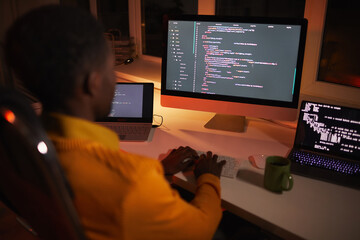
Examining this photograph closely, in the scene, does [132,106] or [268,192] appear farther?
[132,106]

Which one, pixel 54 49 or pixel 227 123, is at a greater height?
pixel 54 49

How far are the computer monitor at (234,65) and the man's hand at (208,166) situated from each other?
1.37 feet

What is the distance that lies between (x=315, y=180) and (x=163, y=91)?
0.82 meters

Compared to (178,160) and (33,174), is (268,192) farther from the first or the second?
(33,174)

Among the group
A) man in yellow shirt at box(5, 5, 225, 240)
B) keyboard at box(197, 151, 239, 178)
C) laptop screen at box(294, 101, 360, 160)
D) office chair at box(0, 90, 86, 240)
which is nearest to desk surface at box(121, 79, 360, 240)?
keyboard at box(197, 151, 239, 178)

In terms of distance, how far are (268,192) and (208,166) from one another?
0.72 ft

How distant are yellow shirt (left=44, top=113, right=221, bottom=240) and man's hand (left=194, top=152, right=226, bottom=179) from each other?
0.40 meters

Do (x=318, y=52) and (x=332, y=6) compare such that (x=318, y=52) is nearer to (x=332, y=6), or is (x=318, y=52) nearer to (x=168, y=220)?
(x=332, y=6)

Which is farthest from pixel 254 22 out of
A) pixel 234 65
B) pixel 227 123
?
pixel 227 123

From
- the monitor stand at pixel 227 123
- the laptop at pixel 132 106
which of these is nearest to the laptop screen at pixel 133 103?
the laptop at pixel 132 106

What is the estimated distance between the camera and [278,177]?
1.10m

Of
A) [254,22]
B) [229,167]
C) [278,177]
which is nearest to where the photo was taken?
[278,177]

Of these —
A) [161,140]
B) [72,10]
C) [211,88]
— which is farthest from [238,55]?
[72,10]

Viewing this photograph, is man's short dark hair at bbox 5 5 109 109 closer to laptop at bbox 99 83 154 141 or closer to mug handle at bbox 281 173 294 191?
mug handle at bbox 281 173 294 191
